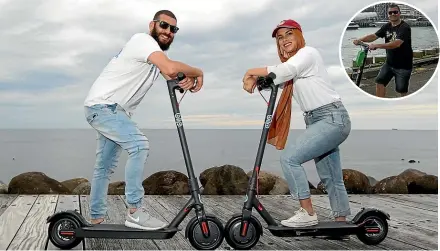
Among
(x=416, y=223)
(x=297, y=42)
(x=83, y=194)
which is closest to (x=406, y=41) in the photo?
(x=416, y=223)

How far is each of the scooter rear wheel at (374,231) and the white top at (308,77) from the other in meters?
0.81

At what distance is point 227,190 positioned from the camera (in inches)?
253

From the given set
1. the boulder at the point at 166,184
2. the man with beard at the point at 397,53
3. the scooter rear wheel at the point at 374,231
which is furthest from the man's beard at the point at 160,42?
the boulder at the point at 166,184

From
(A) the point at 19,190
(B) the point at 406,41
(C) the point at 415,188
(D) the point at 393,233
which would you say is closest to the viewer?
(D) the point at 393,233

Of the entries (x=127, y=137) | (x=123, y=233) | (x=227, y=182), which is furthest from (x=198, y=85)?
(x=227, y=182)

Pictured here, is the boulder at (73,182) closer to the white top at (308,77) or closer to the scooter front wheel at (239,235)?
the scooter front wheel at (239,235)

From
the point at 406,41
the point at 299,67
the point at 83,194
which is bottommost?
the point at 83,194

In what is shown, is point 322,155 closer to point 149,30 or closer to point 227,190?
point 149,30

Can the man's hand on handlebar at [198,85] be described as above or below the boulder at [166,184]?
above

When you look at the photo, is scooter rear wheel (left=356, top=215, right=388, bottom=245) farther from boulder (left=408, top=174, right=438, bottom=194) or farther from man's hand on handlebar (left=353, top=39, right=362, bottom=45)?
boulder (left=408, top=174, right=438, bottom=194)

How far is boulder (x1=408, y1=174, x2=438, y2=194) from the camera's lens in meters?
6.77

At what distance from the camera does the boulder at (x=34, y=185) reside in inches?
250

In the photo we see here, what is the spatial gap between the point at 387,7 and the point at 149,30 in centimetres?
245

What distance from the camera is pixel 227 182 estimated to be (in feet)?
21.2
